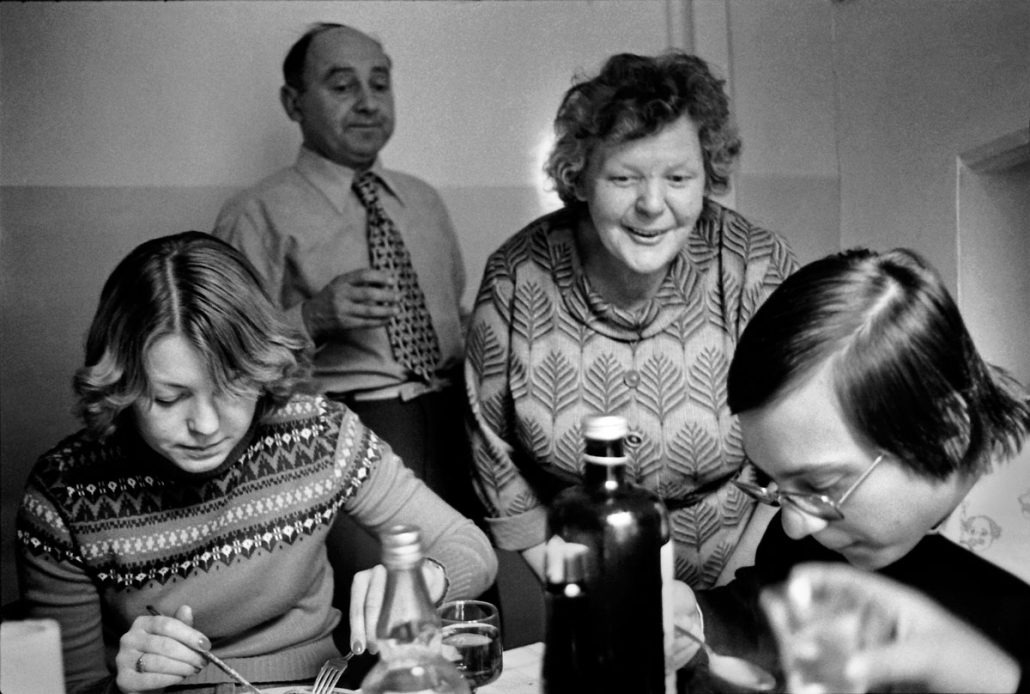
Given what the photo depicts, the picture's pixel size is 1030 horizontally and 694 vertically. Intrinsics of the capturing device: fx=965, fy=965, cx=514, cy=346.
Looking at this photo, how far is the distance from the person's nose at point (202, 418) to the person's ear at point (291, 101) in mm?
632

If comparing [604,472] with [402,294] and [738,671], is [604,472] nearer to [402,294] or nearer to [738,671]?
[738,671]

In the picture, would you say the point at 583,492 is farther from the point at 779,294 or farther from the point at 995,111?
the point at 995,111

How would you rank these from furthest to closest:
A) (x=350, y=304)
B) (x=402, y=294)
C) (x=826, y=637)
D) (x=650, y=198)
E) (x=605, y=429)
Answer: (x=402, y=294) → (x=350, y=304) → (x=650, y=198) → (x=826, y=637) → (x=605, y=429)

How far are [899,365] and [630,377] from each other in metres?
0.47

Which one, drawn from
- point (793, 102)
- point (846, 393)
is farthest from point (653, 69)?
point (846, 393)

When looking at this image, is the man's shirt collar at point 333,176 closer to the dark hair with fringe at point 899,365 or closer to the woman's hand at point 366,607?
the woman's hand at point 366,607

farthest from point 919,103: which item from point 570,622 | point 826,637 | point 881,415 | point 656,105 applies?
point 570,622

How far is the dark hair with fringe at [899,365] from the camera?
0.80m

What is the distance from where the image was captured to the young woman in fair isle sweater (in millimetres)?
1052

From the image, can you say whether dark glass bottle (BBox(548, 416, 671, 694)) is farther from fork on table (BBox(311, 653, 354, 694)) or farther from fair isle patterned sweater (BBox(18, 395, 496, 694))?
fair isle patterned sweater (BBox(18, 395, 496, 694))

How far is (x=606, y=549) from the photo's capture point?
0.71m

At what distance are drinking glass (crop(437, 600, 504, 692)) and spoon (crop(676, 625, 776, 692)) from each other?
17 centimetres

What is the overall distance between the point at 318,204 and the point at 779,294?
100 cm

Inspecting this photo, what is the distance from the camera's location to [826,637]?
0.79 m
